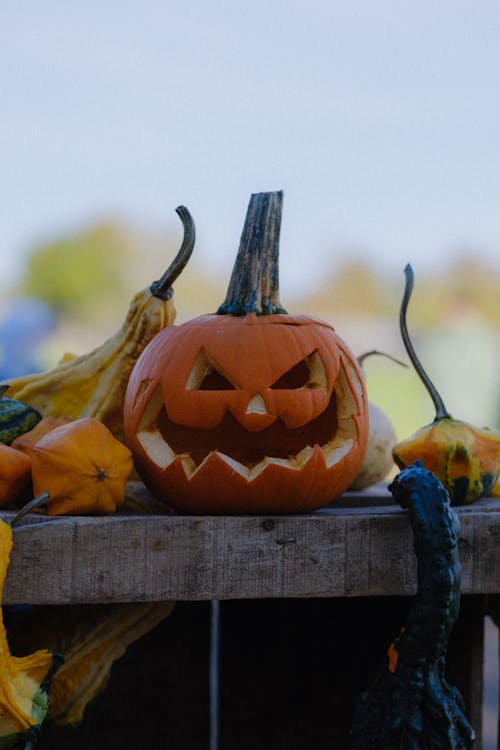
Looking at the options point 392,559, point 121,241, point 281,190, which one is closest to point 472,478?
point 392,559

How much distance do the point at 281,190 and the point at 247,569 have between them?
83 centimetres

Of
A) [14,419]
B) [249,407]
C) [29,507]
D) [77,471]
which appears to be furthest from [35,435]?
[249,407]

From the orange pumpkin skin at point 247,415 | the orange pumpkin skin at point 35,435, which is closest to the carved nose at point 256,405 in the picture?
the orange pumpkin skin at point 247,415

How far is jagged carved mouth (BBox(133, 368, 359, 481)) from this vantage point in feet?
6.11

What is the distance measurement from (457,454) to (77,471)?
793mm

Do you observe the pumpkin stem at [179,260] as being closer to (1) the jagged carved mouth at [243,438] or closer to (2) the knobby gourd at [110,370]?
(2) the knobby gourd at [110,370]

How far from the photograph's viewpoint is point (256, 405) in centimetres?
179

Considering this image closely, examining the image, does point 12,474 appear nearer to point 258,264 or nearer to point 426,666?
point 258,264

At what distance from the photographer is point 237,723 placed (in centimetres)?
215

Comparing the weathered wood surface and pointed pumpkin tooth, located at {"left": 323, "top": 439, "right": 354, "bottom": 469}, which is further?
pointed pumpkin tooth, located at {"left": 323, "top": 439, "right": 354, "bottom": 469}

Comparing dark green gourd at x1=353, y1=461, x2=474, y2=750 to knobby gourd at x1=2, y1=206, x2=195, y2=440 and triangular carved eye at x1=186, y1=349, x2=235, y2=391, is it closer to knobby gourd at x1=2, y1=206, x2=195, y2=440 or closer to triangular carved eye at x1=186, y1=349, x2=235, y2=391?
triangular carved eye at x1=186, y1=349, x2=235, y2=391

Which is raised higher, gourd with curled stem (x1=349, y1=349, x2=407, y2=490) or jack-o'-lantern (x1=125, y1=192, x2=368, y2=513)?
jack-o'-lantern (x1=125, y1=192, x2=368, y2=513)

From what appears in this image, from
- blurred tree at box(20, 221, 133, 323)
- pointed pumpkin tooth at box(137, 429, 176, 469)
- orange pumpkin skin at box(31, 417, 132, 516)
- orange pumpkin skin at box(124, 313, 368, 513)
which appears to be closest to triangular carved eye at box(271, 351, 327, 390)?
orange pumpkin skin at box(124, 313, 368, 513)

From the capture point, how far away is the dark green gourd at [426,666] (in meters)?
1.62
